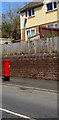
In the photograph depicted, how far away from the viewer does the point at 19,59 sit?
1808 cm

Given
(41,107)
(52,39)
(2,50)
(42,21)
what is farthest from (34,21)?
(41,107)

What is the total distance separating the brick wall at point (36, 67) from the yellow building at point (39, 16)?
9.11 metres

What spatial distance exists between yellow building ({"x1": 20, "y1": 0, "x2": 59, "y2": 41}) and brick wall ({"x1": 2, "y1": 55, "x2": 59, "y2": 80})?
9105mm

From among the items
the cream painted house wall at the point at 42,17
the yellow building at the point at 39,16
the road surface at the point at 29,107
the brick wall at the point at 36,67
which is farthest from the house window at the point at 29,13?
the road surface at the point at 29,107

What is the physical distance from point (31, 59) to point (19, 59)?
1.67 metres

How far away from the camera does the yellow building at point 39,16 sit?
25.6 metres

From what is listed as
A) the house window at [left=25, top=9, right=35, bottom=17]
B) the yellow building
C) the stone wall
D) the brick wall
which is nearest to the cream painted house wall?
the yellow building

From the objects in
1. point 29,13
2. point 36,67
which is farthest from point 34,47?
point 29,13

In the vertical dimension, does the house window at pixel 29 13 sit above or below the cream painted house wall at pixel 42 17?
above

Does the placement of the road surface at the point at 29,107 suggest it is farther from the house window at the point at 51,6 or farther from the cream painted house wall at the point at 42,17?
the house window at the point at 51,6

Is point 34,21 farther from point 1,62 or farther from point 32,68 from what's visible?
point 32,68

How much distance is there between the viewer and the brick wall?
1453cm

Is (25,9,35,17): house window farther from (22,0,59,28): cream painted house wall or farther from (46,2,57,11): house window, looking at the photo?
(46,2,57,11): house window

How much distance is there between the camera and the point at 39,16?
27.8m
